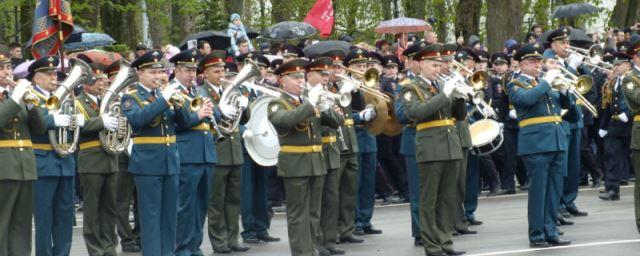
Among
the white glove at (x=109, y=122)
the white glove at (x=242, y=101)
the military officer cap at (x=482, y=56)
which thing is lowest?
the white glove at (x=109, y=122)

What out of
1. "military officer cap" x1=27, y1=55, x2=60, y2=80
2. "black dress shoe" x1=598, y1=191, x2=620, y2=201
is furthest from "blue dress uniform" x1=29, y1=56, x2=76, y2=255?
"black dress shoe" x1=598, y1=191, x2=620, y2=201

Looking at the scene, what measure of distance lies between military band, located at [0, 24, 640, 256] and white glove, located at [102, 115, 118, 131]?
1cm

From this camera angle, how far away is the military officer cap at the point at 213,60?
14.2 metres

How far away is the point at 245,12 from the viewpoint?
46094 mm

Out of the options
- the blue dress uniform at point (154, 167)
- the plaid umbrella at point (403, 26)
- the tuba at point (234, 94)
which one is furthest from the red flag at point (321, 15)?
the blue dress uniform at point (154, 167)

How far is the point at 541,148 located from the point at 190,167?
12.1 ft

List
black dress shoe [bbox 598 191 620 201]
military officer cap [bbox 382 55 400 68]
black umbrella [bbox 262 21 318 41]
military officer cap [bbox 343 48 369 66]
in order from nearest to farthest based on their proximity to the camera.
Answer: military officer cap [bbox 343 48 369 66], military officer cap [bbox 382 55 400 68], black dress shoe [bbox 598 191 620 201], black umbrella [bbox 262 21 318 41]

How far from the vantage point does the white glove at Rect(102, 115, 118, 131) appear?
42.4 ft

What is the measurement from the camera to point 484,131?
1720 cm

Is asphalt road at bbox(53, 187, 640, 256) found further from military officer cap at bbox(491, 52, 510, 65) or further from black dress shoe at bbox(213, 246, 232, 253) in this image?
military officer cap at bbox(491, 52, 510, 65)

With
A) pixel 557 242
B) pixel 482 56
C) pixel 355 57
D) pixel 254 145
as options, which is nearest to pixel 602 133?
pixel 482 56

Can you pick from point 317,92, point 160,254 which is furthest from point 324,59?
point 160,254

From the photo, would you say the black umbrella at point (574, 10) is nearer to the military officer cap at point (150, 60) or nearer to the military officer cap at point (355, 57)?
the military officer cap at point (355, 57)

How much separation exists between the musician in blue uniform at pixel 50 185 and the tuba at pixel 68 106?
8 centimetres
